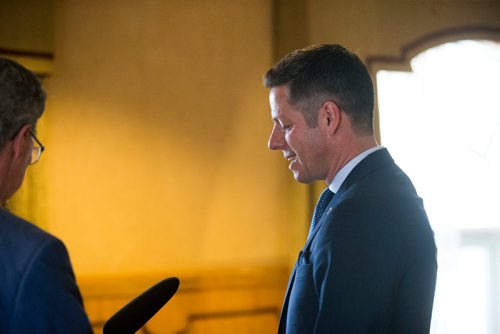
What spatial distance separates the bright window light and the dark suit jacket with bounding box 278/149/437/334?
2630mm

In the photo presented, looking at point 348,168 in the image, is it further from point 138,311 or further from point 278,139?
point 138,311

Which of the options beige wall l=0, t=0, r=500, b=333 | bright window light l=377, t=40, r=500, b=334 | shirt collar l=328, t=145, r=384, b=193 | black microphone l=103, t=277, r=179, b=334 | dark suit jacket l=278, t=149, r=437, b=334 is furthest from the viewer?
bright window light l=377, t=40, r=500, b=334

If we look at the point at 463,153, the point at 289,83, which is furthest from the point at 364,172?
the point at 463,153

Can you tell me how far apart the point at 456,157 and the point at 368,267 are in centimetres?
294

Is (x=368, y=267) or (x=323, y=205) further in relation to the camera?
(x=323, y=205)

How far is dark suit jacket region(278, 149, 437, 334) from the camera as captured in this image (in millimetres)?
1248

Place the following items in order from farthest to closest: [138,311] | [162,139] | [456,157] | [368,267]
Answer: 1. [456,157]
2. [162,139]
3. [368,267]
4. [138,311]

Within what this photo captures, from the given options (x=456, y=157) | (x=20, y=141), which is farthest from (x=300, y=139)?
(x=456, y=157)

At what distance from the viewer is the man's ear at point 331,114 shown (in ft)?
4.84

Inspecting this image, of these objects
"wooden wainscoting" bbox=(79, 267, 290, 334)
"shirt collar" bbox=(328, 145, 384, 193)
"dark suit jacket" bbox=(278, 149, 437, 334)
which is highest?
"shirt collar" bbox=(328, 145, 384, 193)

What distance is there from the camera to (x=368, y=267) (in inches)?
49.6

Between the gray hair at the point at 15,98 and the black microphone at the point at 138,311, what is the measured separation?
36 cm

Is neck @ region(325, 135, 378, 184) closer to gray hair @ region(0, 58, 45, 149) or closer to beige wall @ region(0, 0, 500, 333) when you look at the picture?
gray hair @ region(0, 58, 45, 149)

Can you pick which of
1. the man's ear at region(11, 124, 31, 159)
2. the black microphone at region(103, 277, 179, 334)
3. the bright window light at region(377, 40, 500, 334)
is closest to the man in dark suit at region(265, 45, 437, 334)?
the black microphone at region(103, 277, 179, 334)
